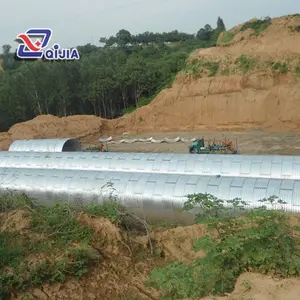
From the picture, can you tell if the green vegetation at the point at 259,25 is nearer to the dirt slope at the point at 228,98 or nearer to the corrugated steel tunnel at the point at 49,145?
the dirt slope at the point at 228,98

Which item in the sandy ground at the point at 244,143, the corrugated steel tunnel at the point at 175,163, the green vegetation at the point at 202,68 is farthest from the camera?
the green vegetation at the point at 202,68

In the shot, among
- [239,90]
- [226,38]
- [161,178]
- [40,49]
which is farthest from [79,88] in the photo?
[161,178]

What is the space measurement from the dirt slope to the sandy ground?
156 cm

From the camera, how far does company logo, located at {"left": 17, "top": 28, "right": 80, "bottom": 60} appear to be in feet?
157

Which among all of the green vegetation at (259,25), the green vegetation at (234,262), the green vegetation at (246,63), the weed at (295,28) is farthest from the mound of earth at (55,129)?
the green vegetation at (234,262)

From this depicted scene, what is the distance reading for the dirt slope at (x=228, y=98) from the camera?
34.9m

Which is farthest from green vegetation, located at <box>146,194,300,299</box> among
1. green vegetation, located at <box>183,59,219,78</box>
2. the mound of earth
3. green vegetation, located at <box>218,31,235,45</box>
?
green vegetation, located at <box>218,31,235,45</box>

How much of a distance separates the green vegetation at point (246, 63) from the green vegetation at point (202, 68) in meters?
2.68

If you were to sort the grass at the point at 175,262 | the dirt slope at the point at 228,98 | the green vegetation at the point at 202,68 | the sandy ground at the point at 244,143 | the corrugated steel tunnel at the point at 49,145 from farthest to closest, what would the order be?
the green vegetation at the point at 202,68 < the dirt slope at the point at 228,98 < the corrugated steel tunnel at the point at 49,145 < the sandy ground at the point at 244,143 < the grass at the point at 175,262

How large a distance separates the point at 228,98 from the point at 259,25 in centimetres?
1190

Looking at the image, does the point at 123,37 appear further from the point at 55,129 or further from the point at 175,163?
the point at 175,163

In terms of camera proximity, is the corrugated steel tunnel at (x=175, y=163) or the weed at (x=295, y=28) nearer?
the corrugated steel tunnel at (x=175, y=163)

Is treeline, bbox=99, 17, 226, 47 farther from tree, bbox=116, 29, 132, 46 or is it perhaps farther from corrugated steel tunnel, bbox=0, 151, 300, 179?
corrugated steel tunnel, bbox=0, 151, 300, 179

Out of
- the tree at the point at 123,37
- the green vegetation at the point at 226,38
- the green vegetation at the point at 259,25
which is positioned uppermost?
the tree at the point at 123,37
